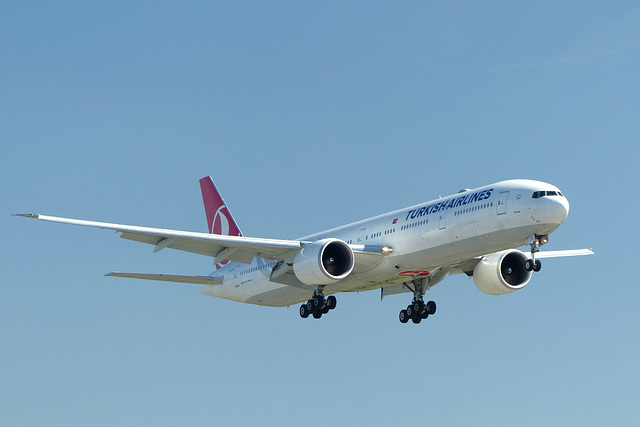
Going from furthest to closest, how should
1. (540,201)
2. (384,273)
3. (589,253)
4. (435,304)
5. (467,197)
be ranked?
(589,253)
(435,304)
(384,273)
(467,197)
(540,201)

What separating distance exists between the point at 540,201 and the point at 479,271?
28.6 ft

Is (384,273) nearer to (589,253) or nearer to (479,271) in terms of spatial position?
(479,271)

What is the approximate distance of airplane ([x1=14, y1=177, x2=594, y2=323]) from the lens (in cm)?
3828

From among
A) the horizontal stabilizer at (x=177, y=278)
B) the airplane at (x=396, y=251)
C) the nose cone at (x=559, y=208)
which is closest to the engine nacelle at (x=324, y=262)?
the airplane at (x=396, y=251)

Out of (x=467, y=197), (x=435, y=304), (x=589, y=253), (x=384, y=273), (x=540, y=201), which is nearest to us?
(x=540, y=201)

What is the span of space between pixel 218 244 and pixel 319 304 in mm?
5392

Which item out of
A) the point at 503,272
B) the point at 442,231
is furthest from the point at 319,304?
the point at 503,272

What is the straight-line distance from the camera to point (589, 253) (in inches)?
2060

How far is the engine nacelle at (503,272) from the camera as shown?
45.1 meters

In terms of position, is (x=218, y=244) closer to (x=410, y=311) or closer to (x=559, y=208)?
(x=410, y=311)

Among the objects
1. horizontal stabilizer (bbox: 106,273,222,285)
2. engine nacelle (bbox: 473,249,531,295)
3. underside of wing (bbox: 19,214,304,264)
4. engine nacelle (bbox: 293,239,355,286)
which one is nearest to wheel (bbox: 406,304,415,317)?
engine nacelle (bbox: 473,249,531,295)

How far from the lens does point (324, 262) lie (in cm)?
4322

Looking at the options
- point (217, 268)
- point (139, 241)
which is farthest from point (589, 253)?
point (139, 241)

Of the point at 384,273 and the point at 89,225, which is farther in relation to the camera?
the point at 384,273
